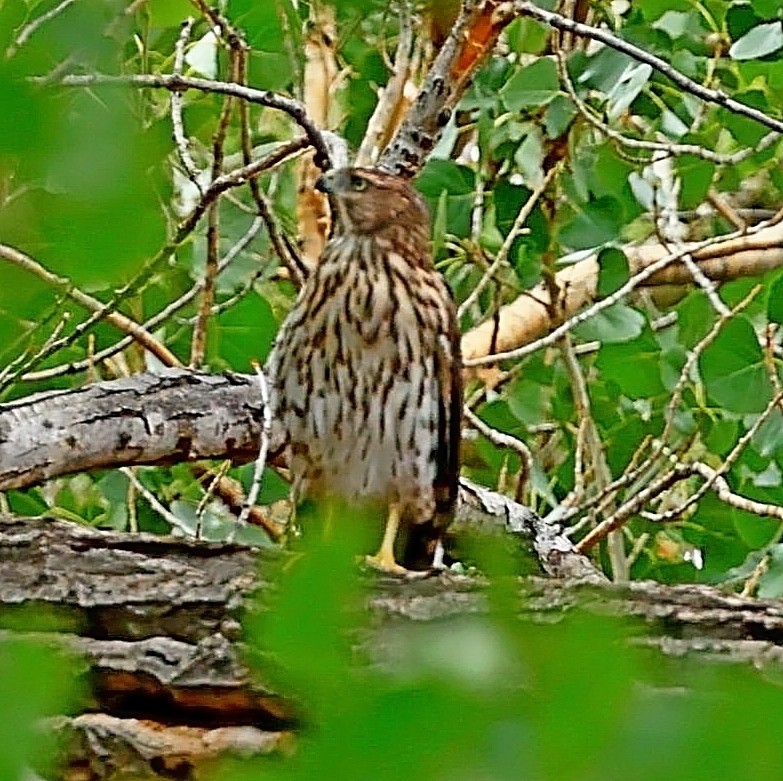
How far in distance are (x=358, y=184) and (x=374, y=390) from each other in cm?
34

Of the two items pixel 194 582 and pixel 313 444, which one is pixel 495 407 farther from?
pixel 194 582

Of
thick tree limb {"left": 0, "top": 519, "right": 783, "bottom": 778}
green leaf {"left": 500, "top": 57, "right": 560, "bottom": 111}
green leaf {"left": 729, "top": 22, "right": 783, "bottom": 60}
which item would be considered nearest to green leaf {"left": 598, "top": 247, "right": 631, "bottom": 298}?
green leaf {"left": 500, "top": 57, "right": 560, "bottom": 111}

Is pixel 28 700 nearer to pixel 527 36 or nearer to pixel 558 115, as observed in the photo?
pixel 558 115

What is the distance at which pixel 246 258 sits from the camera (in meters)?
2.63

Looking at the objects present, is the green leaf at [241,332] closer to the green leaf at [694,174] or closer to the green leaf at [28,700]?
the green leaf at [694,174]

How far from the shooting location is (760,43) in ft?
7.63

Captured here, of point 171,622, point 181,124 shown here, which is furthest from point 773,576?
point 171,622

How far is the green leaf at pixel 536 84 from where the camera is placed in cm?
244

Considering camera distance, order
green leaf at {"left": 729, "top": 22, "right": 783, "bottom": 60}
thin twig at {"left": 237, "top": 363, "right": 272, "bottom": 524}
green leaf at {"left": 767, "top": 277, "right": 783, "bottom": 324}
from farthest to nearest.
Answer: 1. green leaf at {"left": 729, "top": 22, "right": 783, "bottom": 60}
2. green leaf at {"left": 767, "top": 277, "right": 783, "bottom": 324}
3. thin twig at {"left": 237, "top": 363, "right": 272, "bottom": 524}

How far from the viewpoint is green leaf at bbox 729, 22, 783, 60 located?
2.31 meters

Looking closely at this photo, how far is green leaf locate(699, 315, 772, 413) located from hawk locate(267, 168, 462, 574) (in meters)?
0.39

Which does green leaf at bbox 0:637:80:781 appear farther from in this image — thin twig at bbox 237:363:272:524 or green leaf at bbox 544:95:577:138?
green leaf at bbox 544:95:577:138

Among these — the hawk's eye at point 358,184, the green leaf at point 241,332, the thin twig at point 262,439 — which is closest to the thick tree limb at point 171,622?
the thin twig at point 262,439

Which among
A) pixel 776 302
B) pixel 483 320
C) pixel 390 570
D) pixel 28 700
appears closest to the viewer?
pixel 28 700
